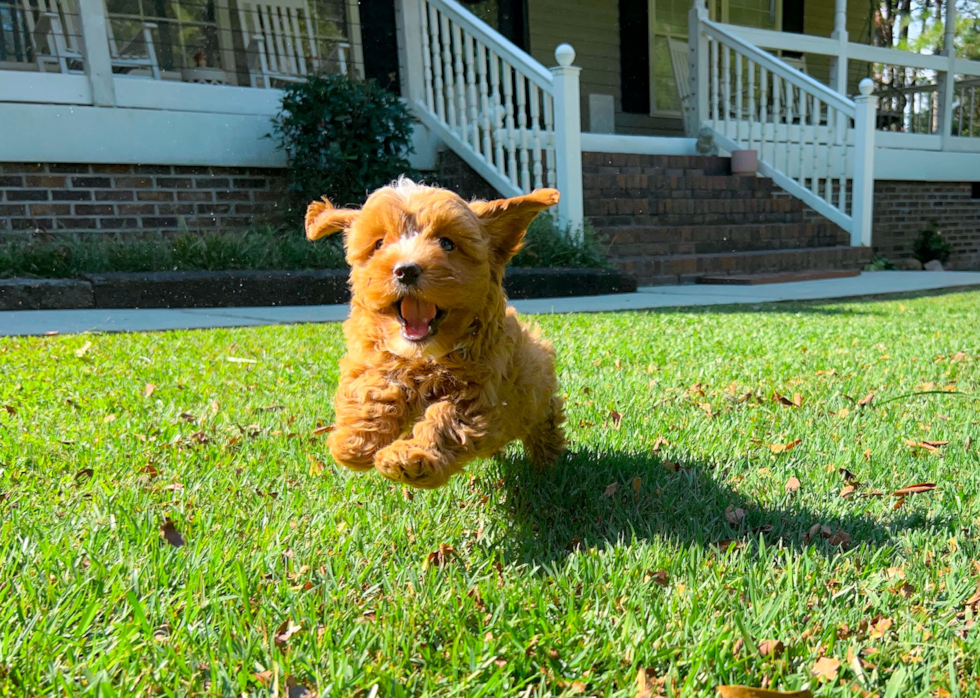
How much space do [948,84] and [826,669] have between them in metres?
16.6

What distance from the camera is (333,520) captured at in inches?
89.2

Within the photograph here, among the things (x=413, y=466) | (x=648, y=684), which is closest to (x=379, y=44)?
(x=413, y=466)

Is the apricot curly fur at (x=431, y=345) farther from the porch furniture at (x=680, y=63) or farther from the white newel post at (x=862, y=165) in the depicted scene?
the porch furniture at (x=680, y=63)

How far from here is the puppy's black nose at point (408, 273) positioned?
2086 mm

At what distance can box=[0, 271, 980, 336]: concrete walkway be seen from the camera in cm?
577

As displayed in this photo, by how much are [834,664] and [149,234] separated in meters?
8.34

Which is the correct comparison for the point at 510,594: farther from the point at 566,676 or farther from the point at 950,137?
the point at 950,137

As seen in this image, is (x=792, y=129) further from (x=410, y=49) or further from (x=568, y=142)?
(x=410, y=49)

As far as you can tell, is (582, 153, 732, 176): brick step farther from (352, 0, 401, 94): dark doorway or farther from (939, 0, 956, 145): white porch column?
(939, 0, 956, 145): white porch column

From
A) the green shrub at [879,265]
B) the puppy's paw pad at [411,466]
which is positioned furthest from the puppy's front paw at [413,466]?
the green shrub at [879,265]

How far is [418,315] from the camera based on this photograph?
7.14 ft

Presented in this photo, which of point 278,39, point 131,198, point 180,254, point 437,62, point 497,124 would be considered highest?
point 278,39

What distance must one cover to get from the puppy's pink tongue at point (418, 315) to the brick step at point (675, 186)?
8.56 metres

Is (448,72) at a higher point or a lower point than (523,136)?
higher
